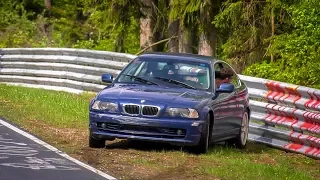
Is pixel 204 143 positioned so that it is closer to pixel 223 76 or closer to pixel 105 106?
pixel 105 106

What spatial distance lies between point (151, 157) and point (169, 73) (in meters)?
2.11

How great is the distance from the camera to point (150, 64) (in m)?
15.6

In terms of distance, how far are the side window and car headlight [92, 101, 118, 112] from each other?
2.34m

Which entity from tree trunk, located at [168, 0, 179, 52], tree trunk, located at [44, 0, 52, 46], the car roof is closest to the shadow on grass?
the car roof

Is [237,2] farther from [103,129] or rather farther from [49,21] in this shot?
[49,21]

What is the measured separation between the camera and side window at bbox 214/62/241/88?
52.7ft

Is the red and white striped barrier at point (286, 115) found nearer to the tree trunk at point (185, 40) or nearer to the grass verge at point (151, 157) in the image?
the grass verge at point (151, 157)

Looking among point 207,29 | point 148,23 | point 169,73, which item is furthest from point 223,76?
point 148,23

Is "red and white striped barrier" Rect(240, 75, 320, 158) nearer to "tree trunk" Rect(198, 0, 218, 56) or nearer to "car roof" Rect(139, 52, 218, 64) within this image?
"car roof" Rect(139, 52, 218, 64)

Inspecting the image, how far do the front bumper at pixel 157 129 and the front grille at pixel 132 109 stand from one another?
0.08 meters

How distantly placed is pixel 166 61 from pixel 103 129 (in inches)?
76.8

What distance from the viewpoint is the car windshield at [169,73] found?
1516cm

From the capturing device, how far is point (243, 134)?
16.5 meters

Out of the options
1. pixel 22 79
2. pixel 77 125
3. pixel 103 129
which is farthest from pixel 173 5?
pixel 103 129
